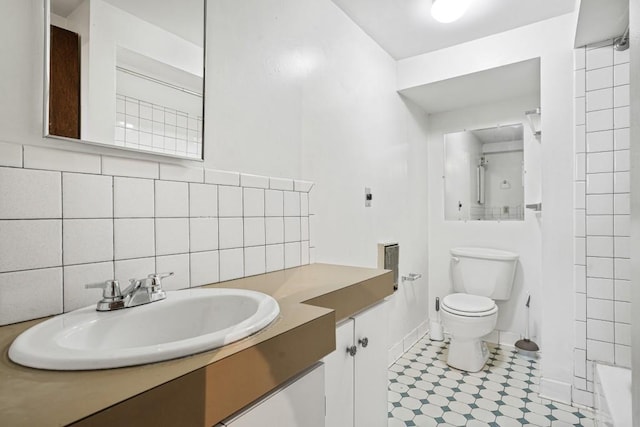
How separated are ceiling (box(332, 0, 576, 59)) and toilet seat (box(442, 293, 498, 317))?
5.77ft

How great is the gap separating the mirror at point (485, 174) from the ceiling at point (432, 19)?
2.85ft

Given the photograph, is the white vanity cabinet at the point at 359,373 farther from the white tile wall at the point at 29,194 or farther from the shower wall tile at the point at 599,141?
the shower wall tile at the point at 599,141

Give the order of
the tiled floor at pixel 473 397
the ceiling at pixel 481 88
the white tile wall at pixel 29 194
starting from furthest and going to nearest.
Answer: the ceiling at pixel 481 88 → the tiled floor at pixel 473 397 → the white tile wall at pixel 29 194

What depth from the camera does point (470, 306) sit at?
223cm

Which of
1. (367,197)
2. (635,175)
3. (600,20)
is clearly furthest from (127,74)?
(600,20)

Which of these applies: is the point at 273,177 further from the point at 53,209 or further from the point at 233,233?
the point at 53,209

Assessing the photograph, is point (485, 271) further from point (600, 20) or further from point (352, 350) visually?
point (352, 350)

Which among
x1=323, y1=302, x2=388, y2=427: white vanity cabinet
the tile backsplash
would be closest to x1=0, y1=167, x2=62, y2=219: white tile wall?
the tile backsplash

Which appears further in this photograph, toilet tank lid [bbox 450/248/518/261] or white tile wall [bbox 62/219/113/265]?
toilet tank lid [bbox 450/248/518/261]

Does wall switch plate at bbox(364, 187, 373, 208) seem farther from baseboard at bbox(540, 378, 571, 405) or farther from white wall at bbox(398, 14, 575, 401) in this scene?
baseboard at bbox(540, 378, 571, 405)

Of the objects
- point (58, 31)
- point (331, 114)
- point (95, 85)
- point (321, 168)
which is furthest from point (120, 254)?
point (331, 114)

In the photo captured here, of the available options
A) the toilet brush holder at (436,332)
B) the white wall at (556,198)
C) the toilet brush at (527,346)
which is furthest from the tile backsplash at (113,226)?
the toilet brush at (527,346)

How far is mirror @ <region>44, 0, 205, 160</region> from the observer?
85 centimetres

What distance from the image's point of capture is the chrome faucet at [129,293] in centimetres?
81
